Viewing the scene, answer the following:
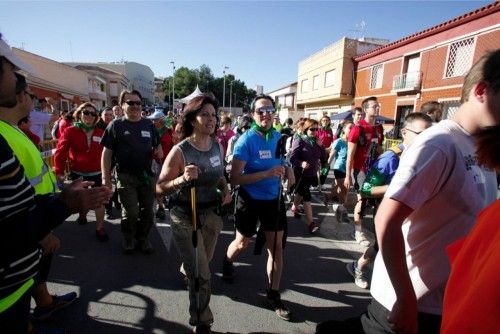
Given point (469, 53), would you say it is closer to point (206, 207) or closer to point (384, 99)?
point (384, 99)

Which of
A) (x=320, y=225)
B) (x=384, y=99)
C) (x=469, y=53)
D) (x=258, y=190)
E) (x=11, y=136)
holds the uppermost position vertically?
(x=469, y=53)

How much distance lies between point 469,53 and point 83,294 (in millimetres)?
19185

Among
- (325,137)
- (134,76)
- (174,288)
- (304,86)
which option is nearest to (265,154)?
(174,288)

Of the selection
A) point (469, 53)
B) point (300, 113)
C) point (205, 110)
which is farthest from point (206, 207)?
point (300, 113)

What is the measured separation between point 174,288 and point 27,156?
7.12ft

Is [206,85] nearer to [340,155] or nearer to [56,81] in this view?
[56,81]

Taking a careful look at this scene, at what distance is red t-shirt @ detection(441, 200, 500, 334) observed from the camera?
627 mm

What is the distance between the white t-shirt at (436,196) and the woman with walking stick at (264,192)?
5.22ft

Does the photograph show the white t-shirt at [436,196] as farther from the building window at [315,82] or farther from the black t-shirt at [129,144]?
the building window at [315,82]

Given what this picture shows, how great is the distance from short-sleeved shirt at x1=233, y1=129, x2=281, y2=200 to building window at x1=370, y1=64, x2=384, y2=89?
22724mm

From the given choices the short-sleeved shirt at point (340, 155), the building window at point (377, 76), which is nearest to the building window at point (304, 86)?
the building window at point (377, 76)

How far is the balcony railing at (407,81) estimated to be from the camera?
1847 centimetres

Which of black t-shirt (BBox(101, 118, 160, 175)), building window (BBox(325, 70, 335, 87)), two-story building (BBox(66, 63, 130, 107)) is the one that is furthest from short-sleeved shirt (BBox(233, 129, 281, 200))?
two-story building (BBox(66, 63, 130, 107))

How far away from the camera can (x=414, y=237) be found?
139cm
